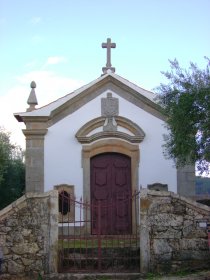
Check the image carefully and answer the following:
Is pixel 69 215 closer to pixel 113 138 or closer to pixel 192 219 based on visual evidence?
pixel 113 138

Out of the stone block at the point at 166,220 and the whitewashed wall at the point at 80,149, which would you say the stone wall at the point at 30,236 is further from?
the whitewashed wall at the point at 80,149

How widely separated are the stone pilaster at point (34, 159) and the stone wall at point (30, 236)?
3606 mm

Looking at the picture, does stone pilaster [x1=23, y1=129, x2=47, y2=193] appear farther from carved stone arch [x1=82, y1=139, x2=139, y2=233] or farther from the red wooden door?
the red wooden door

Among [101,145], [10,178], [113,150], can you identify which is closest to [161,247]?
[113,150]

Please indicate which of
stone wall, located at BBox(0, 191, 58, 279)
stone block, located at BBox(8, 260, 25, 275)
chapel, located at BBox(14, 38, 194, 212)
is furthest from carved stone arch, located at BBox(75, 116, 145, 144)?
stone block, located at BBox(8, 260, 25, 275)

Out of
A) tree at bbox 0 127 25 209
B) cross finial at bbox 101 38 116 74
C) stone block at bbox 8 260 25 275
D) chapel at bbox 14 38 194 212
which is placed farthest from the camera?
tree at bbox 0 127 25 209

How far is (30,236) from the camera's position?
9.74 metres

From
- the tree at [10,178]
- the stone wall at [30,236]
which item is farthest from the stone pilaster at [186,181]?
the tree at [10,178]

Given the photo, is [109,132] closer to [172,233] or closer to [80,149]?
[80,149]

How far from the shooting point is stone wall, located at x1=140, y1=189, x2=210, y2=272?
972 cm

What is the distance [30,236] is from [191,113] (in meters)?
4.33

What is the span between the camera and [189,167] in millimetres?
13820

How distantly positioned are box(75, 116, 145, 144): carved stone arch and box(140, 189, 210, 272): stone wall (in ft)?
13.5

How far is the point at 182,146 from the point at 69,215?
451 cm
